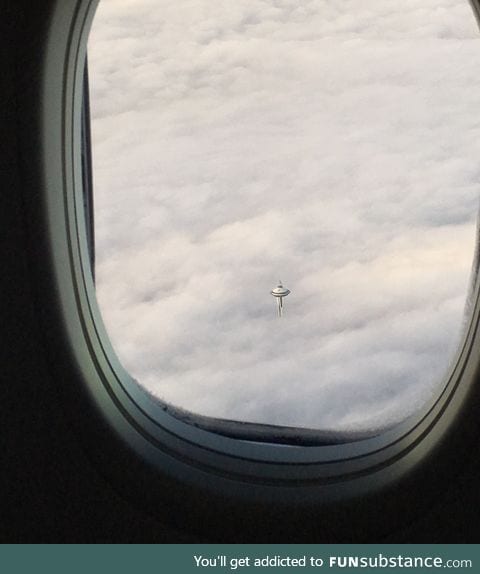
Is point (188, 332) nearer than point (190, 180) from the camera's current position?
Yes

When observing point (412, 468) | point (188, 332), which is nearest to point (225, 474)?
point (412, 468)

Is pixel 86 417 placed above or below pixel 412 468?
above

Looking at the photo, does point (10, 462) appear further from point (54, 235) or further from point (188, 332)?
point (188, 332)

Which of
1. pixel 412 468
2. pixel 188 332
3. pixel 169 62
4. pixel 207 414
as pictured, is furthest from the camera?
pixel 169 62

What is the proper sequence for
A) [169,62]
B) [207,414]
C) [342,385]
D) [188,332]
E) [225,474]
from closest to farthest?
[225,474]
[207,414]
[342,385]
[188,332]
[169,62]

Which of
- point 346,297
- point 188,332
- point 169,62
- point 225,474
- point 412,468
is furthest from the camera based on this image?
point 169,62

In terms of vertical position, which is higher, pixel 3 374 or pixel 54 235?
pixel 54 235

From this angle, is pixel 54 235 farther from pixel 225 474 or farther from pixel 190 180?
pixel 190 180
